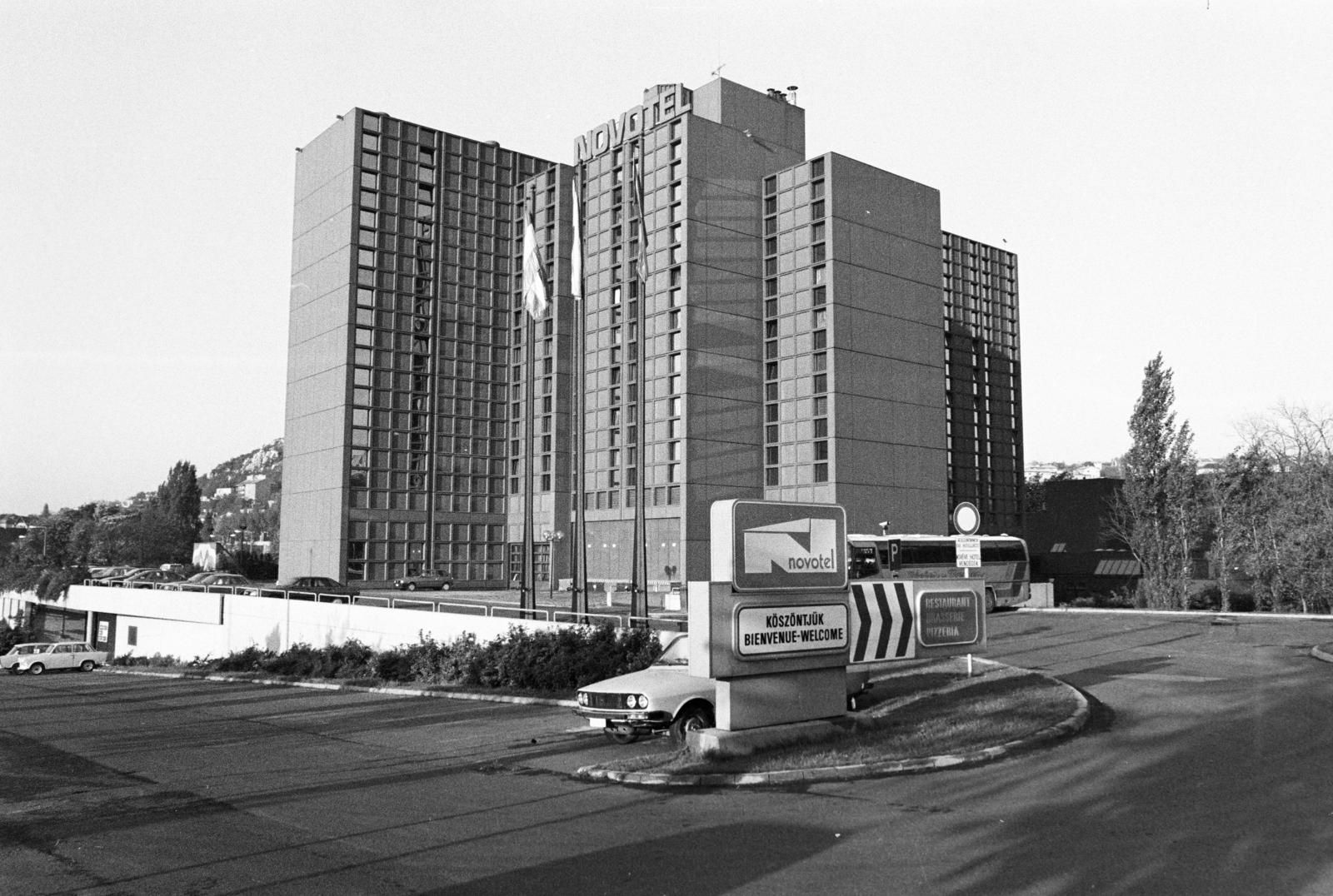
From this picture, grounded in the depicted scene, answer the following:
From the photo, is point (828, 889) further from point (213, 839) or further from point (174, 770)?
point (174, 770)

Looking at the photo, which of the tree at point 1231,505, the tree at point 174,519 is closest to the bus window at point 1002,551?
the tree at point 1231,505

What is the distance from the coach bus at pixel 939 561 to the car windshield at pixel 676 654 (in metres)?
22.5

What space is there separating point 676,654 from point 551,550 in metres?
57.3

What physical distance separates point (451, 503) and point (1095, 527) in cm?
6167

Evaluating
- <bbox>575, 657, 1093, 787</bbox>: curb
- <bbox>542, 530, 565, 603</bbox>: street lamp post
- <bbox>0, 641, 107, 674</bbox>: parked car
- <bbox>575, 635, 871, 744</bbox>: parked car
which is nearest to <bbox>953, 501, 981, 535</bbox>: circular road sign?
<bbox>575, 635, 871, 744</bbox>: parked car

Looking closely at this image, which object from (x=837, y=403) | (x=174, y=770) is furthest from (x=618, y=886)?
(x=837, y=403)

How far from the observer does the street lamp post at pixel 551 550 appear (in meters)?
70.2

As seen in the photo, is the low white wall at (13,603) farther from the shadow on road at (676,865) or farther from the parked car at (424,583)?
the shadow on road at (676,865)

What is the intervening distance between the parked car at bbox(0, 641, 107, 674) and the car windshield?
1817 inches

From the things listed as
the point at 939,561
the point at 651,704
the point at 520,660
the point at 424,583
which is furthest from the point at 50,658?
the point at 651,704

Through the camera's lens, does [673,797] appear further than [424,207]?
No

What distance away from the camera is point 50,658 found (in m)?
50.6

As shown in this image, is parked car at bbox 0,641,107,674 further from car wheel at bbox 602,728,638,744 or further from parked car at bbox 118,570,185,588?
car wheel at bbox 602,728,638,744

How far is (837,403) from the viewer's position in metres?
63.4
